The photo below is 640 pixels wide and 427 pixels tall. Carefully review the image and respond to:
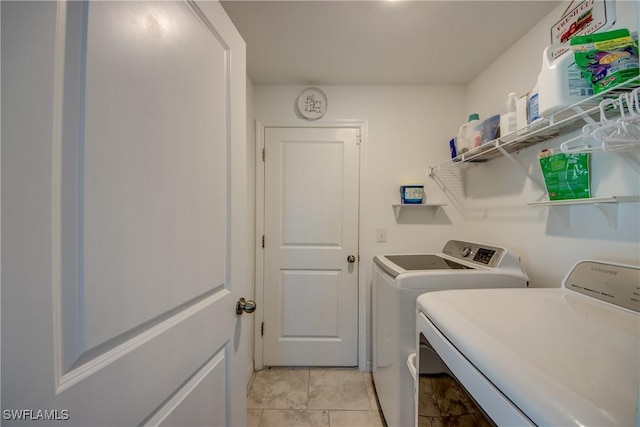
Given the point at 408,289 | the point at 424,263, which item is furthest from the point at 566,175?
the point at 408,289

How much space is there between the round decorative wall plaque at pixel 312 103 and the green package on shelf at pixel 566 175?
148 cm

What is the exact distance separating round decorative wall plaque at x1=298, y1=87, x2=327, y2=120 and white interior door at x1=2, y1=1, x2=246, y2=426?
1208 millimetres

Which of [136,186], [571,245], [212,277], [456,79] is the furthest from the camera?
[456,79]

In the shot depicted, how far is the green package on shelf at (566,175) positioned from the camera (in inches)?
41.8

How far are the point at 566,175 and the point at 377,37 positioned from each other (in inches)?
49.1

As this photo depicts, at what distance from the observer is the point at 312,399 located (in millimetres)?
1687

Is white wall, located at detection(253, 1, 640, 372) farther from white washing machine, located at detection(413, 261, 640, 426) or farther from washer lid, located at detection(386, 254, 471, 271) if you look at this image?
white washing machine, located at detection(413, 261, 640, 426)

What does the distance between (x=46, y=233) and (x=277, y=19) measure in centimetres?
148

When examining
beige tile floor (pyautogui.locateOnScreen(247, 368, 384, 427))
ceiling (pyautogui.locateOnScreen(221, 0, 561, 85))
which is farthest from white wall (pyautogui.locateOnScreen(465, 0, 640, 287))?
beige tile floor (pyautogui.locateOnScreen(247, 368, 384, 427))

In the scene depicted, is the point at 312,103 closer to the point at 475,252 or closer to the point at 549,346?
the point at 475,252

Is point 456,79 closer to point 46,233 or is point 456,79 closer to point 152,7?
point 152,7

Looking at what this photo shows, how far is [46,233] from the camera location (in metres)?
0.37

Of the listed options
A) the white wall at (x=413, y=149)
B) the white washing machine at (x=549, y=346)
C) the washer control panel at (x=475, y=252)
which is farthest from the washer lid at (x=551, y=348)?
the white wall at (x=413, y=149)

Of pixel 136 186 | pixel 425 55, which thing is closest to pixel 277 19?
pixel 425 55
